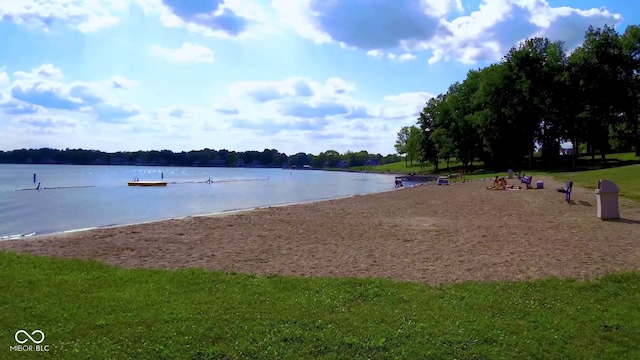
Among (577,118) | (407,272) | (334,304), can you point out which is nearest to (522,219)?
(407,272)

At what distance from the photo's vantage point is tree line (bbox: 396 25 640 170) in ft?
204

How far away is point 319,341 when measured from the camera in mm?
5664

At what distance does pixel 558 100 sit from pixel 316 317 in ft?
224

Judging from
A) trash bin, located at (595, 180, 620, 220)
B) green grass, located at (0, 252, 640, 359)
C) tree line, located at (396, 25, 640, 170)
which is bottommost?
green grass, located at (0, 252, 640, 359)

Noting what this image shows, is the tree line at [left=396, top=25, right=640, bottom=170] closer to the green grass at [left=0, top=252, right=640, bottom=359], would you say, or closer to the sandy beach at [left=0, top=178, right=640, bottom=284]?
the sandy beach at [left=0, top=178, right=640, bottom=284]

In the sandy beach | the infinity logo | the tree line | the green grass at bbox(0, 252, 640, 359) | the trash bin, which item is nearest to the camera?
the green grass at bbox(0, 252, 640, 359)

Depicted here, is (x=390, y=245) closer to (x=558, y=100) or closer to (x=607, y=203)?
(x=607, y=203)

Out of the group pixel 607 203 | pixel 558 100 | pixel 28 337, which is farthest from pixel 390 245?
pixel 558 100

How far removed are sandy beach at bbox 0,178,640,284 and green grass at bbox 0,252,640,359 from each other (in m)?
1.32

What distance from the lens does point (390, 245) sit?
42.5 ft

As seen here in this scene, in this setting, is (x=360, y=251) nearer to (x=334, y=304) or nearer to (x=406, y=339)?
(x=334, y=304)

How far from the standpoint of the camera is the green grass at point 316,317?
5.46 m

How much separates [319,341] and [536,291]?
12.7ft

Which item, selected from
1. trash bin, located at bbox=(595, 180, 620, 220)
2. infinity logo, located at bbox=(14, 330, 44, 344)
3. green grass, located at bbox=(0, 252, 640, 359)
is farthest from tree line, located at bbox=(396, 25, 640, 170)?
infinity logo, located at bbox=(14, 330, 44, 344)
